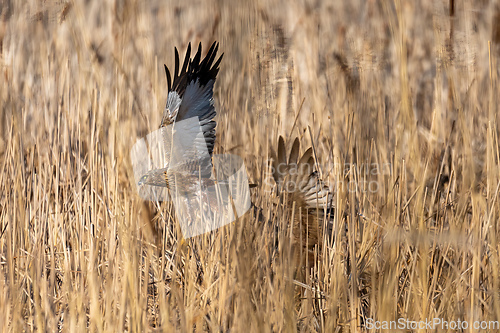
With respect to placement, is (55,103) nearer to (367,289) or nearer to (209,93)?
(209,93)

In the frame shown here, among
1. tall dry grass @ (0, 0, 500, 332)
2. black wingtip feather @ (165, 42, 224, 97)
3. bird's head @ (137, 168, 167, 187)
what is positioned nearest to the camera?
tall dry grass @ (0, 0, 500, 332)

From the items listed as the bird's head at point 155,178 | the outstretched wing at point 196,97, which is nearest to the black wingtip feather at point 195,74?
the outstretched wing at point 196,97

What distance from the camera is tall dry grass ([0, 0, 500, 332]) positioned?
2.27 feet

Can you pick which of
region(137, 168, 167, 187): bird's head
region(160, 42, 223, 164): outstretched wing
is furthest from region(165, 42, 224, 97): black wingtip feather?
region(137, 168, 167, 187): bird's head

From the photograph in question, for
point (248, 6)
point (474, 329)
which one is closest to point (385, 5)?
point (248, 6)

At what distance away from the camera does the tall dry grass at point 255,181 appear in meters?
0.69

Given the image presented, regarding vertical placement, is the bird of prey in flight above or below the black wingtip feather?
below

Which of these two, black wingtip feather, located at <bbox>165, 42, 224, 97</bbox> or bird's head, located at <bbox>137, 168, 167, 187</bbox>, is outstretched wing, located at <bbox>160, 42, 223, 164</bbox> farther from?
bird's head, located at <bbox>137, 168, 167, 187</bbox>

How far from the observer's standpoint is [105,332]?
766mm

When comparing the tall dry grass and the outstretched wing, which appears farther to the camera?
the outstretched wing

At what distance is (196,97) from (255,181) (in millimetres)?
313

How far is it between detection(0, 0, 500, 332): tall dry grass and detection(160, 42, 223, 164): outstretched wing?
7cm

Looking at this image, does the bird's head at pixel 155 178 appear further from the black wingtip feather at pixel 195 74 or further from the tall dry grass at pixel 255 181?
the black wingtip feather at pixel 195 74

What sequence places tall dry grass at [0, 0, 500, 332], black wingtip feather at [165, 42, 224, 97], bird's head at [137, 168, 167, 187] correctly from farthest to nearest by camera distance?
black wingtip feather at [165, 42, 224, 97], bird's head at [137, 168, 167, 187], tall dry grass at [0, 0, 500, 332]
